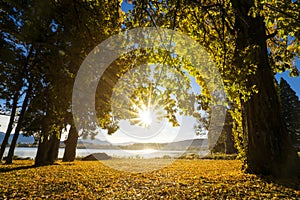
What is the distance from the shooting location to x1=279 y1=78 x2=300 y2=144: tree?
40.9m

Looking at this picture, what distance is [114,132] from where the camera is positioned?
77.5 feet

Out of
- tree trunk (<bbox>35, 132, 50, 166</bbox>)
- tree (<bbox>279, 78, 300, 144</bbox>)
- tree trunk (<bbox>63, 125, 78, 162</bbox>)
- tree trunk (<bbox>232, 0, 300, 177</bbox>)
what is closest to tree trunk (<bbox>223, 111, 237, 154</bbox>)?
tree (<bbox>279, 78, 300, 144</bbox>)

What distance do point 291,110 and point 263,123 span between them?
4419 centimetres

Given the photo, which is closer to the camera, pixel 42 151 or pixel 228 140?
pixel 42 151

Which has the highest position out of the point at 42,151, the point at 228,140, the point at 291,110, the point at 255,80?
the point at 291,110

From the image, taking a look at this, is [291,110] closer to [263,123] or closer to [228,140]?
[228,140]

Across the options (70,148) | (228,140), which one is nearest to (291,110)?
(228,140)

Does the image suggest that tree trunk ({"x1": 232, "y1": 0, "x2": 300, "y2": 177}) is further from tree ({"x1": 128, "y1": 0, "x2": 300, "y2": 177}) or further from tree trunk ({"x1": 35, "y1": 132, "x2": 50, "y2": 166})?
tree trunk ({"x1": 35, "y1": 132, "x2": 50, "y2": 166})

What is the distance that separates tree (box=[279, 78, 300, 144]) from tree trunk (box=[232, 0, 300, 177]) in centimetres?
4093

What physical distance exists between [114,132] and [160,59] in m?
17.6

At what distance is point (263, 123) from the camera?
22.6 ft

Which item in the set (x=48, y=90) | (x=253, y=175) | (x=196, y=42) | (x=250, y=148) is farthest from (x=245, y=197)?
(x=48, y=90)

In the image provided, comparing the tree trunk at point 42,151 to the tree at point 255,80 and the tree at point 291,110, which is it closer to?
the tree at point 255,80

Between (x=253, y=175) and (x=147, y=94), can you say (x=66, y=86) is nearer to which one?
(x=147, y=94)
